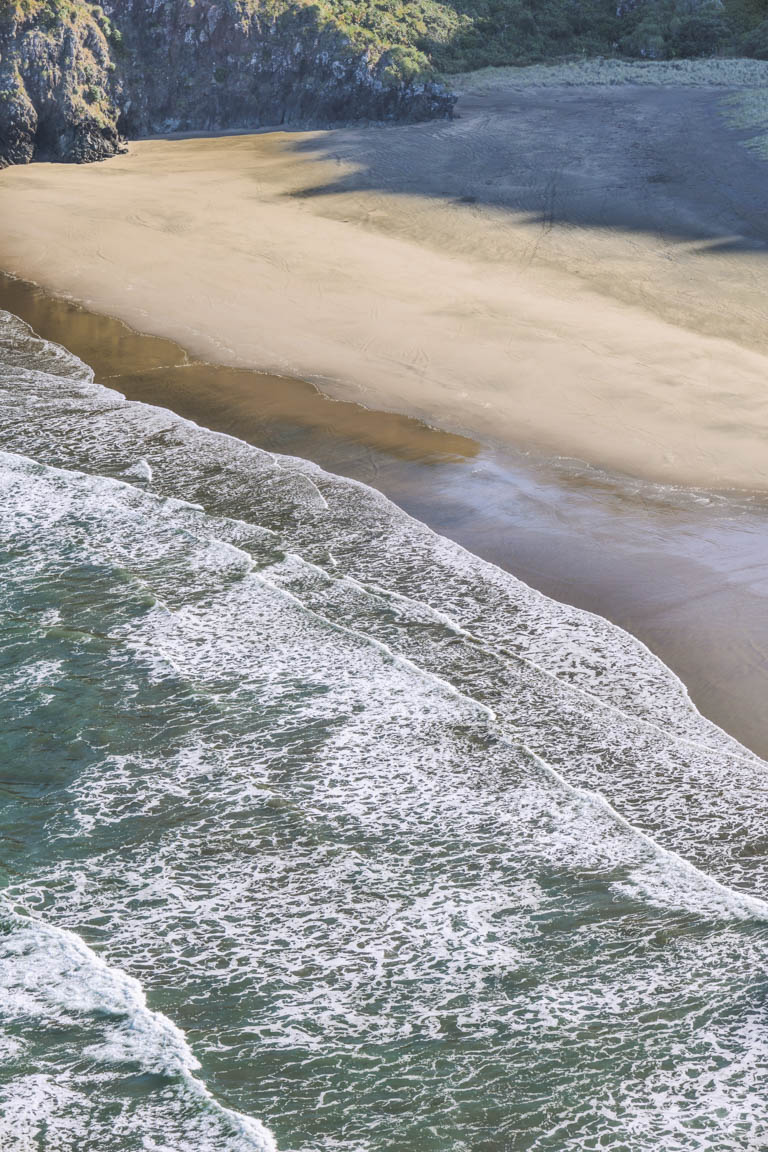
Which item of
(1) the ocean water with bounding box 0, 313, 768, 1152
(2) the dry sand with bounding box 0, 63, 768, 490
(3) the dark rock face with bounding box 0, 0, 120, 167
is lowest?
(1) the ocean water with bounding box 0, 313, 768, 1152

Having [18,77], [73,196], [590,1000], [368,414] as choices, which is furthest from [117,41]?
[590,1000]

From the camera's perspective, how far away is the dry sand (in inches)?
336

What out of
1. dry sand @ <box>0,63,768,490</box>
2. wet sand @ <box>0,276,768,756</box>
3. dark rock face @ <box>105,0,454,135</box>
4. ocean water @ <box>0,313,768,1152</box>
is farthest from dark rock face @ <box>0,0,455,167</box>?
ocean water @ <box>0,313,768,1152</box>

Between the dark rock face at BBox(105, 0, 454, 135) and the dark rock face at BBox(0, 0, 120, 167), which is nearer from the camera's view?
the dark rock face at BBox(0, 0, 120, 167)

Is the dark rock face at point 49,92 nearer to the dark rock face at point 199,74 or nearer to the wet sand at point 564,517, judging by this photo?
the dark rock face at point 199,74

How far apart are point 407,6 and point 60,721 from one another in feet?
57.9

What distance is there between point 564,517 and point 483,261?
18.6ft

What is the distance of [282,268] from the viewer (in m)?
11.5

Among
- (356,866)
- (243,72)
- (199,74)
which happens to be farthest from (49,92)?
(356,866)

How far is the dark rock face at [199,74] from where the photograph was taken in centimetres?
1552

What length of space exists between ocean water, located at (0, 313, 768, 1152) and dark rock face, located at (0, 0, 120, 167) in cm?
1108

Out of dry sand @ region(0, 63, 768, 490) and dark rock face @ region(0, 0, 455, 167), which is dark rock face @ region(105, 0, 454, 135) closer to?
dark rock face @ region(0, 0, 455, 167)

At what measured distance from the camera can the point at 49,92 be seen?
609 inches

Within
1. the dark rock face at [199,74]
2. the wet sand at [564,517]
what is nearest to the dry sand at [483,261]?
the wet sand at [564,517]
